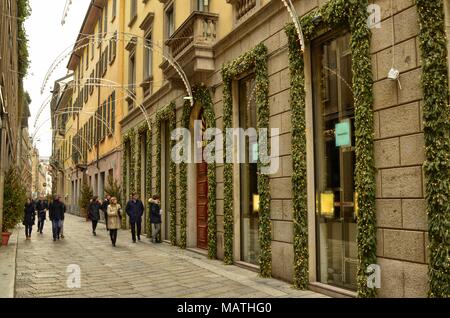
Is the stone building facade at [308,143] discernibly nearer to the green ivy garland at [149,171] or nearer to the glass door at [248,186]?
the glass door at [248,186]

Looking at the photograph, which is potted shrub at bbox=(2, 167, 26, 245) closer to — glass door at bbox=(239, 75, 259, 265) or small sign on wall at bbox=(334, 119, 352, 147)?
glass door at bbox=(239, 75, 259, 265)

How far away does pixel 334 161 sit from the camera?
8305 millimetres

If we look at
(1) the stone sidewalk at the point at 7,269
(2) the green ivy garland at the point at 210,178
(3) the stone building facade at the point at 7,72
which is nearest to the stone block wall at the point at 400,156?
(1) the stone sidewalk at the point at 7,269

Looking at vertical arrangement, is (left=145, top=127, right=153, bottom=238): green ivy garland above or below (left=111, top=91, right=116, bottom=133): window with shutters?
below

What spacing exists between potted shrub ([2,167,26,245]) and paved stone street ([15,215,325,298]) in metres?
2.01

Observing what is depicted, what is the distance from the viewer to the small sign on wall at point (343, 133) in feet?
25.8

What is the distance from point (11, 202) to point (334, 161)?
12641mm

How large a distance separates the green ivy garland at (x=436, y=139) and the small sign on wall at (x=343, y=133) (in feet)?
6.47

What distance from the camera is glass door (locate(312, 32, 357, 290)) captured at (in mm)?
7852

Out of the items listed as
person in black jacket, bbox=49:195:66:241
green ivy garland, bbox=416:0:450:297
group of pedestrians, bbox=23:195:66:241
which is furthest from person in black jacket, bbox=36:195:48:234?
green ivy garland, bbox=416:0:450:297

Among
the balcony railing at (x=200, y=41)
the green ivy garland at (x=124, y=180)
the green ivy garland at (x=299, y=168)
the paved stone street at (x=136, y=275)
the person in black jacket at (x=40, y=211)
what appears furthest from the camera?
the green ivy garland at (x=124, y=180)

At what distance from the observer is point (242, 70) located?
36.0ft

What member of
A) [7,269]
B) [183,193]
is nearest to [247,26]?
[183,193]

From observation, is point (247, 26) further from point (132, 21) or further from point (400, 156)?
point (132, 21)
